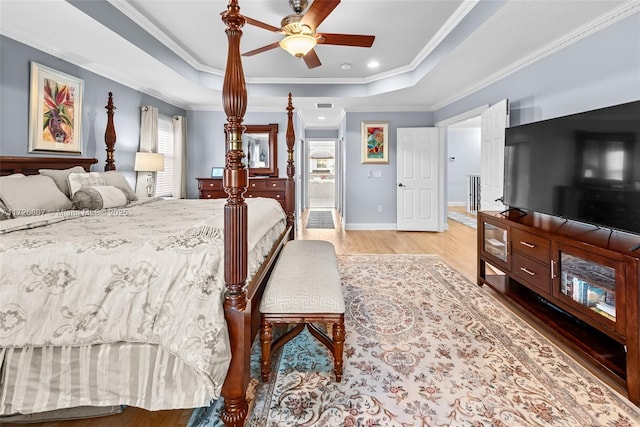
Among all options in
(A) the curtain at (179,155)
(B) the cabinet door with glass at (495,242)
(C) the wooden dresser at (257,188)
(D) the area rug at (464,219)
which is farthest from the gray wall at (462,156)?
(A) the curtain at (179,155)

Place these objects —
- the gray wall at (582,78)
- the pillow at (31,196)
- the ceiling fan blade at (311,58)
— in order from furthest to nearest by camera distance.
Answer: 1. the ceiling fan blade at (311,58)
2. the gray wall at (582,78)
3. the pillow at (31,196)

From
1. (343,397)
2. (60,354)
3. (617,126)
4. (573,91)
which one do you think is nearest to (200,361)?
(60,354)

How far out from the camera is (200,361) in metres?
1.24

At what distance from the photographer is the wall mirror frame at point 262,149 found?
5.89 metres

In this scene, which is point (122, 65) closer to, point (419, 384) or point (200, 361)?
point (200, 361)

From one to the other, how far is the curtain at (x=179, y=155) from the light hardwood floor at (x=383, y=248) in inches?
88.5

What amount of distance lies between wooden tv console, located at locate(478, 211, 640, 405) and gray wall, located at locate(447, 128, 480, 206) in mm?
7260

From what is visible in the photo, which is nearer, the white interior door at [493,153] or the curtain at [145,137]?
the white interior door at [493,153]

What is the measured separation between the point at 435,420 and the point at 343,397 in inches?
16.9

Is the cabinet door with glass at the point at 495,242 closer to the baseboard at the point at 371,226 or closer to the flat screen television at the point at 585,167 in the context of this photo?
the flat screen television at the point at 585,167

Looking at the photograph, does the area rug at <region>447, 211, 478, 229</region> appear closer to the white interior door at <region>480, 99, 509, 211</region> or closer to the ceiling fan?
the white interior door at <region>480, 99, 509, 211</region>

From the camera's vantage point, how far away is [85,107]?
11.6 feet

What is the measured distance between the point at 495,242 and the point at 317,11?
2476 mm

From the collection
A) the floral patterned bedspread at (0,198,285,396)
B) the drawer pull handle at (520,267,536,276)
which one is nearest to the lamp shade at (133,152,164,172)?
the floral patterned bedspread at (0,198,285,396)
